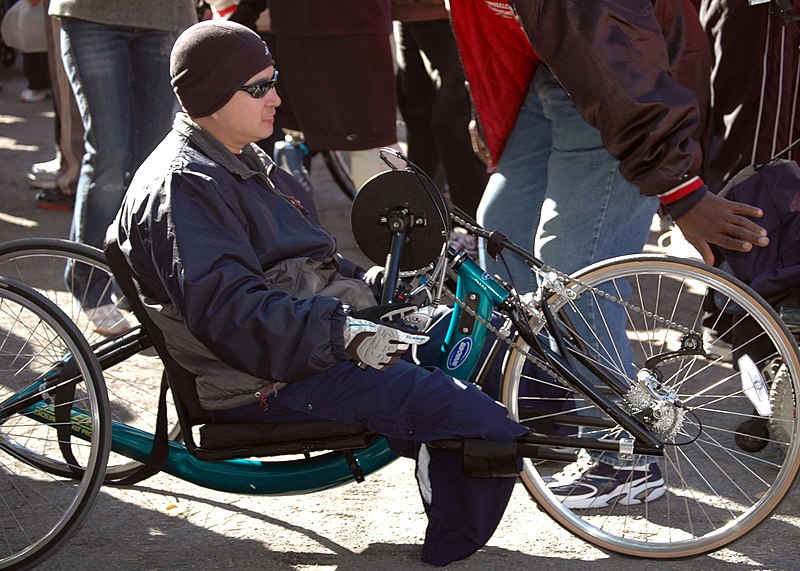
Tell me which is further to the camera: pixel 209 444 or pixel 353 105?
pixel 353 105

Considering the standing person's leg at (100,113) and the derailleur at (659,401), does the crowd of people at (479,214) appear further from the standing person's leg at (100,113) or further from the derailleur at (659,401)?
the standing person's leg at (100,113)

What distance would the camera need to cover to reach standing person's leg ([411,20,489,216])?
195 inches

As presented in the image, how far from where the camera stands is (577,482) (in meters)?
3.29

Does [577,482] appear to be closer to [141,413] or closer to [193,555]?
[193,555]

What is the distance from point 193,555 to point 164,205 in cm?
98

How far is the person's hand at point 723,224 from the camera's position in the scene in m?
2.81

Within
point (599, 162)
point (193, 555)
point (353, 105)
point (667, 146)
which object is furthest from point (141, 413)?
point (667, 146)

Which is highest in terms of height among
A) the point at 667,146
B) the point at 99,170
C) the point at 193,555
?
the point at 667,146

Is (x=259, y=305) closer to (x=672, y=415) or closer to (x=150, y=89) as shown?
(x=672, y=415)

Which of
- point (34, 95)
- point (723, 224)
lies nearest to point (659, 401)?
point (723, 224)

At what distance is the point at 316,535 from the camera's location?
3.11m

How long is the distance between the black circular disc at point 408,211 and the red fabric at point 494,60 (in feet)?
1.70

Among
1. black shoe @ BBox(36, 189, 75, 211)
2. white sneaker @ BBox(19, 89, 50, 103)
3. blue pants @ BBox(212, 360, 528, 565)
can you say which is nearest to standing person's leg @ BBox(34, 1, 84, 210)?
black shoe @ BBox(36, 189, 75, 211)

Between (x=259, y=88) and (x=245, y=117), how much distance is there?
0.08 m
